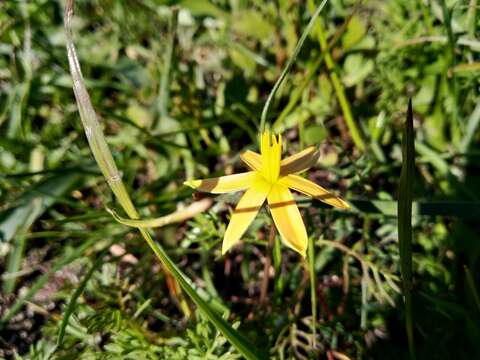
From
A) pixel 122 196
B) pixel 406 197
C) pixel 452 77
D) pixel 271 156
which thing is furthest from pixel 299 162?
pixel 452 77

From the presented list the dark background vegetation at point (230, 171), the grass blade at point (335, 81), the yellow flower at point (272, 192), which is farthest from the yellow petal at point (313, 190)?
the grass blade at point (335, 81)

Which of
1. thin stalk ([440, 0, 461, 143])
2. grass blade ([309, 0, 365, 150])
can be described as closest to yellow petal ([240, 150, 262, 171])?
grass blade ([309, 0, 365, 150])

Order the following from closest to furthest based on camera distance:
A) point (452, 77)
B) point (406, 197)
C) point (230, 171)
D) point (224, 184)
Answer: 1. point (406, 197)
2. point (224, 184)
3. point (452, 77)
4. point (230, 171)

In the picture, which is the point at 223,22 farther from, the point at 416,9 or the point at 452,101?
the point at 452,101

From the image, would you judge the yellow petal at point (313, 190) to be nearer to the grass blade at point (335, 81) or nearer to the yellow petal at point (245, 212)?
the yellow petal at point (245, 212)

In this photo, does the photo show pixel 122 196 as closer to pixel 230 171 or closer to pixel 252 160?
pixel 252 160

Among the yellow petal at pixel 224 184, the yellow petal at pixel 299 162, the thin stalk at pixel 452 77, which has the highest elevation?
the thin stalk at pixel 452 77

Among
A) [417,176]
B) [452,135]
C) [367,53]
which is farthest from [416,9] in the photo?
[417,176]
